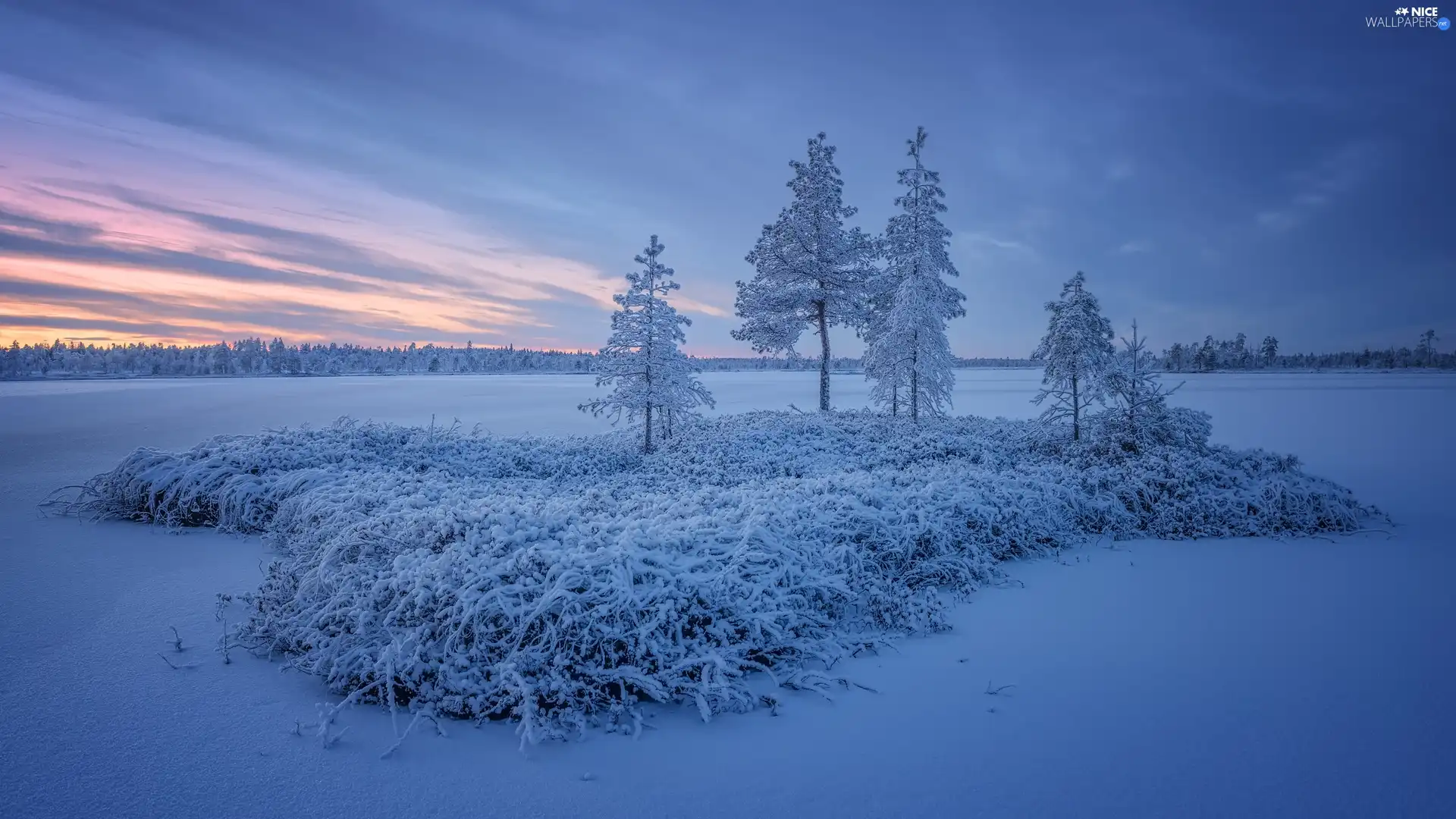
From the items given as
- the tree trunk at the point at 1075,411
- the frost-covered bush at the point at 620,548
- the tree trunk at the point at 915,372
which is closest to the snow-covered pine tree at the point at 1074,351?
the tree trunk at the point at 1075,411

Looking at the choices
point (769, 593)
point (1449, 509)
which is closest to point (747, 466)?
point (769, 593)

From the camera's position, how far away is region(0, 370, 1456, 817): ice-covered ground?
3.34 meters

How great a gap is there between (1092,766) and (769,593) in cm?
277

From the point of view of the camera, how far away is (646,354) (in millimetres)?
17922

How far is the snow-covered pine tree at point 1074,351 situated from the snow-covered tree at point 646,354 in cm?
1023

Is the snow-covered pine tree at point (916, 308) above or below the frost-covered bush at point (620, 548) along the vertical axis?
above

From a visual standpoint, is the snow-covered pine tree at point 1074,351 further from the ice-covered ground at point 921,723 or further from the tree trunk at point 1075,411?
the ice-covered ground at point 921,723

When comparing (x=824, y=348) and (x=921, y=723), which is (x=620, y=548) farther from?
(x=824, y=348)

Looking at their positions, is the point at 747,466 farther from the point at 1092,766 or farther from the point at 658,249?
the point at 1092,766

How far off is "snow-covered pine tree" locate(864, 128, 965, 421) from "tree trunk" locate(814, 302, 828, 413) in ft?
5.66

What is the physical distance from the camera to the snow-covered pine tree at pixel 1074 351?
16.4 metres

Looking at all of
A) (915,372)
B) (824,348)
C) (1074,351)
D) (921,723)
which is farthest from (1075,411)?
(921,723)

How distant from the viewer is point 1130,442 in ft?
45.0

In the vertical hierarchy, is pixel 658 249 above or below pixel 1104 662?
above
